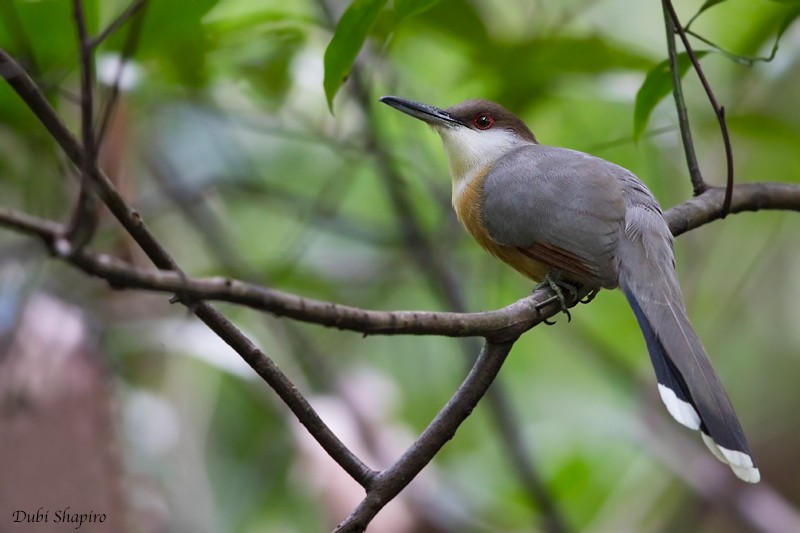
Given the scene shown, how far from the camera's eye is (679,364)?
8.21 feet

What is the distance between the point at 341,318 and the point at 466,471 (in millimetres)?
4344

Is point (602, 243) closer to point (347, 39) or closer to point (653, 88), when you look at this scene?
point (653, 88)

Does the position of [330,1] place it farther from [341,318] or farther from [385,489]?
[341,318]

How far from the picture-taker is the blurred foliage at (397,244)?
12.5 feet

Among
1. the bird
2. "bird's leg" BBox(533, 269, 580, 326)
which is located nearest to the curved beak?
the bird

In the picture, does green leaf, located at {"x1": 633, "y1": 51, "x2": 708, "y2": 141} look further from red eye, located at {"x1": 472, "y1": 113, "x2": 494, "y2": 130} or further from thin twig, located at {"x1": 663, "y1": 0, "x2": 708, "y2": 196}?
red eye, located at {"x1": 472, "y1": 113, "x2": 494, "y2": 130}

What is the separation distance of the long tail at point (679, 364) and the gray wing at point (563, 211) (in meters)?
0.11

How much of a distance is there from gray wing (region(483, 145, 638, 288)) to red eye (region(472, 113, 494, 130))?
0.61 metres

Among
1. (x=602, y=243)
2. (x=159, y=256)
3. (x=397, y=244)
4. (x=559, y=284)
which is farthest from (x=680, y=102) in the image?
(x=397, y=244)

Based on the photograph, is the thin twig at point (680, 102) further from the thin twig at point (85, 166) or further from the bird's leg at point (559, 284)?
the thin twig at point (85, 166)

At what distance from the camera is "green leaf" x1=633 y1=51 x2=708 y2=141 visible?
2.77m

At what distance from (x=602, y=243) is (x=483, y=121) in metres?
1.28

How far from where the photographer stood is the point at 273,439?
5.44 m

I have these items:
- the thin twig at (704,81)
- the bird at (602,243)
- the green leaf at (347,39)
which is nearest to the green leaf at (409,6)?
the green leaf at (347,39)
